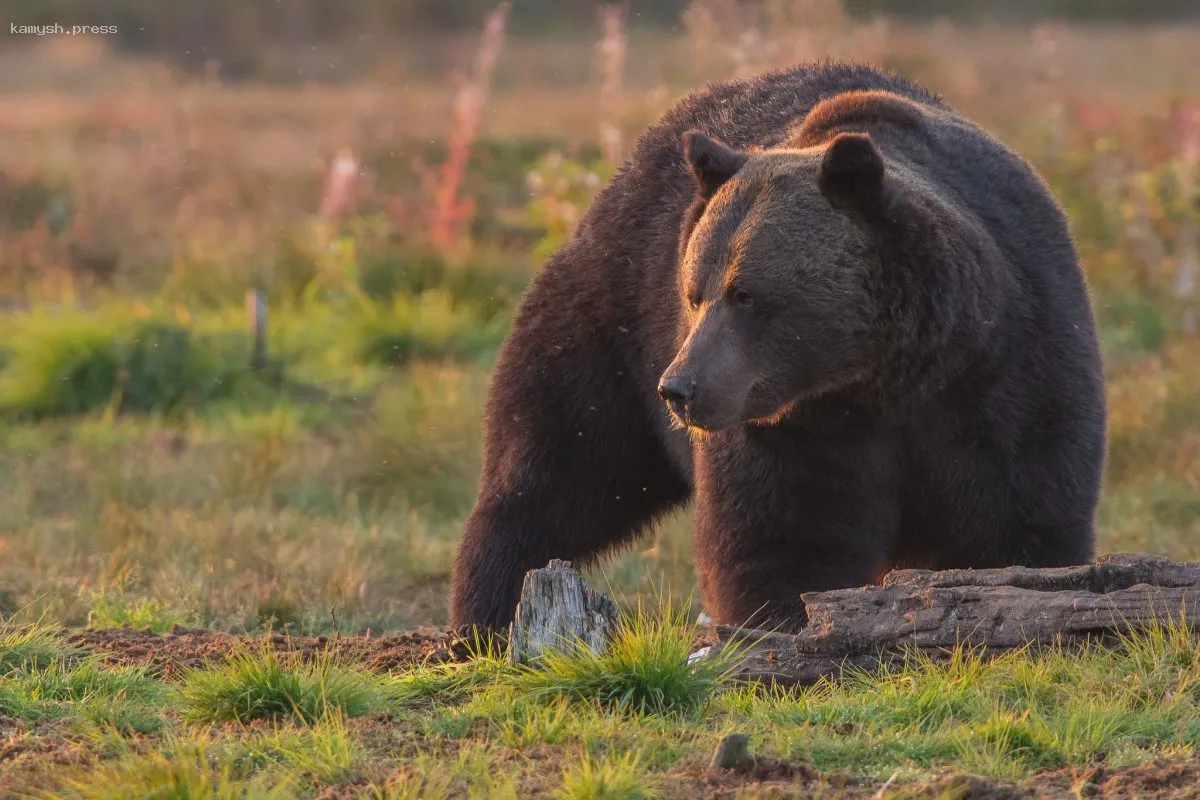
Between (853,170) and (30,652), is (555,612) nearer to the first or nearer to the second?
(853,170)

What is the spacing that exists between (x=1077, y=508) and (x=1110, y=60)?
25783mm

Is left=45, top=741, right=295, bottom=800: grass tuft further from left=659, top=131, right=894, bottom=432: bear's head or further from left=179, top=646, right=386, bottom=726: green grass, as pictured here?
left=659, top=131, right=894, bottom=432: bear's head

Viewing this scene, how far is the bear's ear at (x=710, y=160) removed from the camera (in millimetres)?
4969

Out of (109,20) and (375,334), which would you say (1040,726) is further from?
(109,20)

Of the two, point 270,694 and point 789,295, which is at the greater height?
point 789,295

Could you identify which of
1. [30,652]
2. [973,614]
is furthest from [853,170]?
[30,652]

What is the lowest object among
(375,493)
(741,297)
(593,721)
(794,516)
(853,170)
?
(375,493)

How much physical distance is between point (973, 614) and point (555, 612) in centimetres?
114

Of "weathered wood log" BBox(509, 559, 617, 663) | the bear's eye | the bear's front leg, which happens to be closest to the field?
"weathered wood log" BBox(509, 559, 617, 663)

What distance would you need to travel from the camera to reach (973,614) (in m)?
4.66

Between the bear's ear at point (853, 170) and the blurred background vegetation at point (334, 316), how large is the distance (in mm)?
2131

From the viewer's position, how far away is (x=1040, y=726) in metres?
4.03

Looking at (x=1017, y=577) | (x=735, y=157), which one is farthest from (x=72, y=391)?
(x=1017, y=577)

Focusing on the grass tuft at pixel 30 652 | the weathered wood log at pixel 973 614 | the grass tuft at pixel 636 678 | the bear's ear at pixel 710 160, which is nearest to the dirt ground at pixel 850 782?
the grass tuft at pixel 636 678
